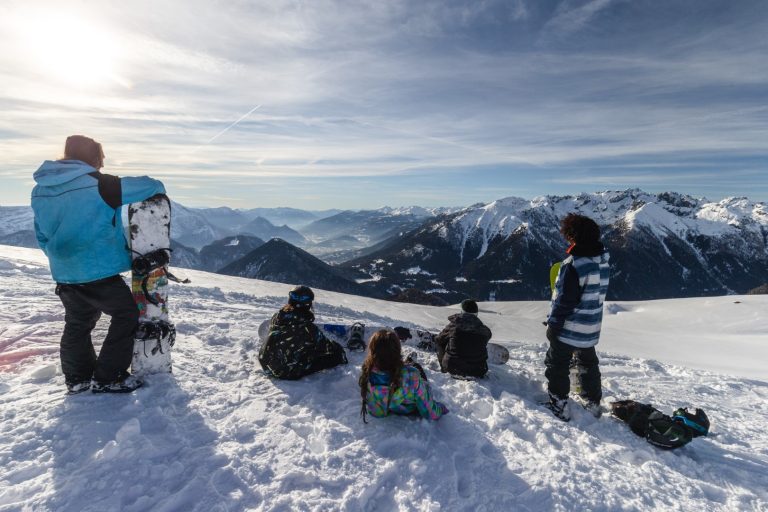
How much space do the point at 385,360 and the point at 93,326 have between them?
3866 mm

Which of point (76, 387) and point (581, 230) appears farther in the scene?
point (581, 230)

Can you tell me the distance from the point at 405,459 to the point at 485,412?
1.97 meters

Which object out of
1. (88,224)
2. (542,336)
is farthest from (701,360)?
(88,224)

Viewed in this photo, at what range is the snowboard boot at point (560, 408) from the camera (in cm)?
595

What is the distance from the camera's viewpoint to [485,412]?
19.4 ft

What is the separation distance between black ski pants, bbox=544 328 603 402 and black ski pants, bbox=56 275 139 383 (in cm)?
602

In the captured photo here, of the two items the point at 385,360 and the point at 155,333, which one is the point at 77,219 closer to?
the point at 155,333

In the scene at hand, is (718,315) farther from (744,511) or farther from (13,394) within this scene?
(13,394)

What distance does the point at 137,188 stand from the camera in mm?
4840

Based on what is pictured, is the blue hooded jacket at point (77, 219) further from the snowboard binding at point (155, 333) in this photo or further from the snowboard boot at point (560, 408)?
the snowboard boot at point (560, 408)

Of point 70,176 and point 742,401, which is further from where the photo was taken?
point 742,401

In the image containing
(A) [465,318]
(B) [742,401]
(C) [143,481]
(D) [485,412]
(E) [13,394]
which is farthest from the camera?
(B) [742,401]

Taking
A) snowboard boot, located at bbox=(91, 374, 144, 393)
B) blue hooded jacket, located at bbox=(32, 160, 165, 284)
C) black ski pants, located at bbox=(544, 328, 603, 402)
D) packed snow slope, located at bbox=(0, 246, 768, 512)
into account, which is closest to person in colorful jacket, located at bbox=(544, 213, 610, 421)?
black ski pants, located at bbox=(544, 328, 603, 402)

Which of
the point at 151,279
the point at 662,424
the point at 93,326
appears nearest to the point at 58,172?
the point at 151,279
